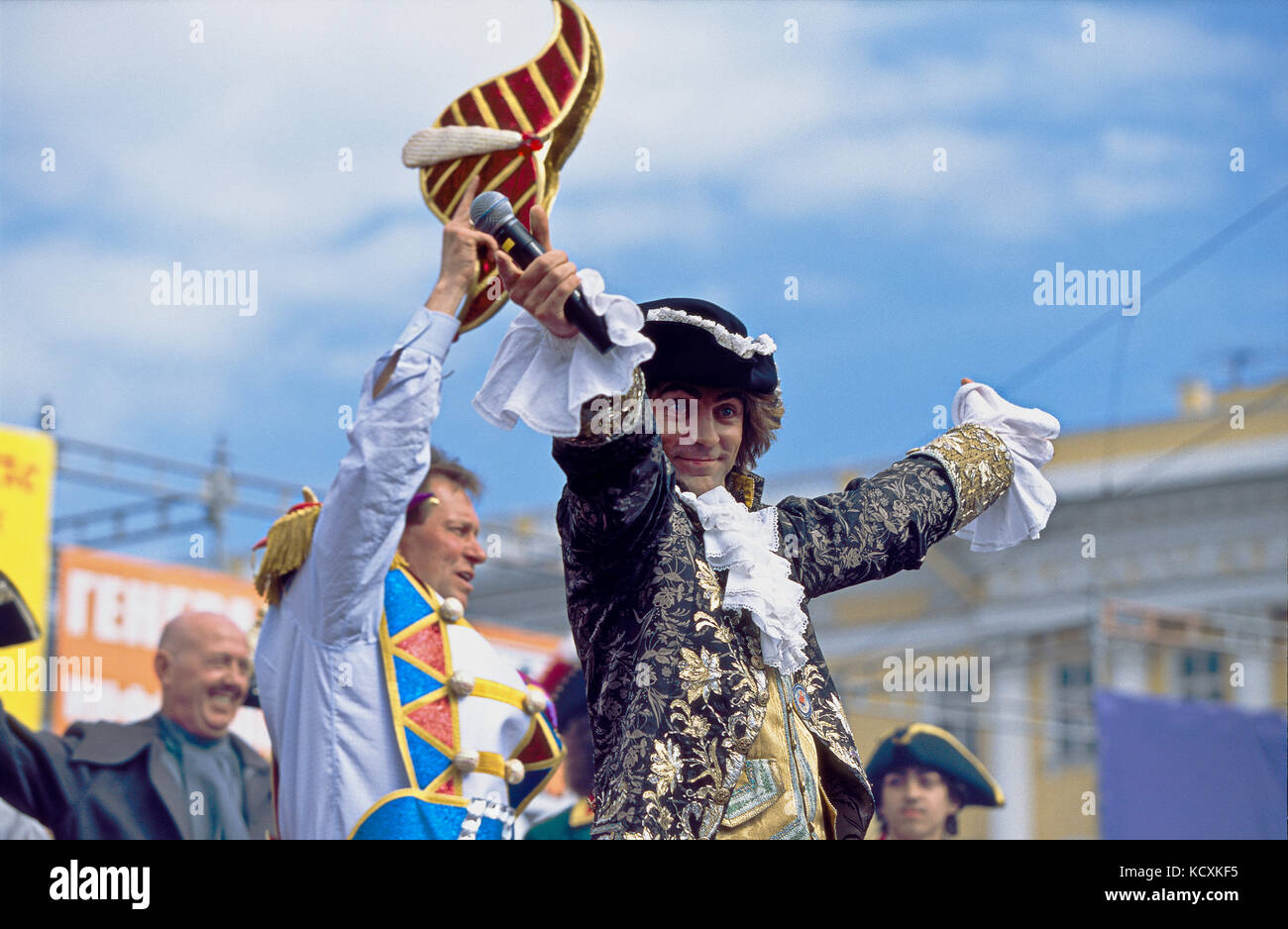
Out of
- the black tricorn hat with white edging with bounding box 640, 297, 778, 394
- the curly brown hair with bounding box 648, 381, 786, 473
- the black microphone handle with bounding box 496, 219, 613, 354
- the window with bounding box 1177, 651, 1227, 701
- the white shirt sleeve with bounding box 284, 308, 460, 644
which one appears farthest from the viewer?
the window with bounding box 1177, 651, 1227, 701

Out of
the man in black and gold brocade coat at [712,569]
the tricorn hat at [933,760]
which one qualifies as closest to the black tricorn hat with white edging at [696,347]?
the man in black and gold brocade coat at [712,569]

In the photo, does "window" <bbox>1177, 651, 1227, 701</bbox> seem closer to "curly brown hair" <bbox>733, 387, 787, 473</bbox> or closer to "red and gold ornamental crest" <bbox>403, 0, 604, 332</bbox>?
"curly brown hair" <bbox>733, 387, 787, 473</bbox>

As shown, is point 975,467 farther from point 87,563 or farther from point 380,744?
point 87,563

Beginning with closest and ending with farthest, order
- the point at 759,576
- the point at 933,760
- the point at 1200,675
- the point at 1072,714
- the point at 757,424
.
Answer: the point at 759,576, the point at 757,424, the point at 933,760, the point at 1072,714, the point at 1200,675

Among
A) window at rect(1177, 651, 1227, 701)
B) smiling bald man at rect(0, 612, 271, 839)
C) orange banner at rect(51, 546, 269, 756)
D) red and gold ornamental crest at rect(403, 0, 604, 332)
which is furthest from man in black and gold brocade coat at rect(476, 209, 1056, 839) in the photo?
window at rect(1177, 651, 1227, 701)

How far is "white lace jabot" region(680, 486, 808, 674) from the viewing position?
2.55 metres

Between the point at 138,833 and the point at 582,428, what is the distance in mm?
3385

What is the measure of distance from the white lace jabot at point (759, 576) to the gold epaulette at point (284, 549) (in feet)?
3.26

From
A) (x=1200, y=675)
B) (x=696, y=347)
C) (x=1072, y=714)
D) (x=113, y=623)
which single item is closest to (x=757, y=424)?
(x=696, y=347)

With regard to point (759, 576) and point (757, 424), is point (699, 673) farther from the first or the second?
point (757, 424)

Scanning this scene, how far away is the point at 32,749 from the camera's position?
203 inches

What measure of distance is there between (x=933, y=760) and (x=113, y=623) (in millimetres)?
4701

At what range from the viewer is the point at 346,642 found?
11.1 feet

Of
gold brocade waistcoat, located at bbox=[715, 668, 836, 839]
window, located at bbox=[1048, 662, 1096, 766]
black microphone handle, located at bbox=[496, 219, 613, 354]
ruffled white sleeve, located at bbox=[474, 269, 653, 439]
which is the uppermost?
window, located at bbox=[1048, 662, 1096, 766]
